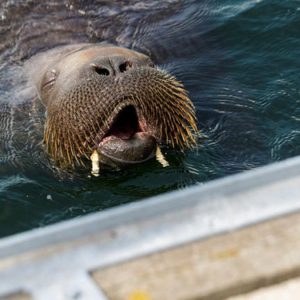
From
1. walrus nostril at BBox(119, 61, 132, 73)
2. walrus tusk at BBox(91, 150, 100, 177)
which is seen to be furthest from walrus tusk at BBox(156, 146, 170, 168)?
walrus nostril at BBox(119, 61, 132, 73)

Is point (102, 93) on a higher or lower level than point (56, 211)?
higher

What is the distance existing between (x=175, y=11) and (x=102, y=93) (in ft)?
10.1

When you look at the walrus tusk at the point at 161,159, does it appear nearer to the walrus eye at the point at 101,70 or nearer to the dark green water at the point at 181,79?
the dark green water at the point at 181,79

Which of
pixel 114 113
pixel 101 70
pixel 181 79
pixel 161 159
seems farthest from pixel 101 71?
pixel 181 79

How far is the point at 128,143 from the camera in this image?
219 inches

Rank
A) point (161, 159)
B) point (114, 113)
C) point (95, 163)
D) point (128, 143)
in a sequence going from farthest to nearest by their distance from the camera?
point (161, 159), point (95, 163), point (128, 143), point (114, 113)

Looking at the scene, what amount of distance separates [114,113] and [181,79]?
6.41ft

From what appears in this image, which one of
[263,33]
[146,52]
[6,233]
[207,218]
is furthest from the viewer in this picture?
[263,33]

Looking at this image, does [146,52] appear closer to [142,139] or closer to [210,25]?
[210,25]

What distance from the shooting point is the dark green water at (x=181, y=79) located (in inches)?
228

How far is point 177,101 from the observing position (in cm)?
573

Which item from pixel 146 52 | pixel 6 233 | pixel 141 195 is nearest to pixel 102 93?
pixel 141 195

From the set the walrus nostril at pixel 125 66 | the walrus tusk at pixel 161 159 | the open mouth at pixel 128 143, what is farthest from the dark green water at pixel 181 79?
the walrus nostril at pixel 125 66

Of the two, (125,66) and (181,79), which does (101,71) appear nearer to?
(125,66)
